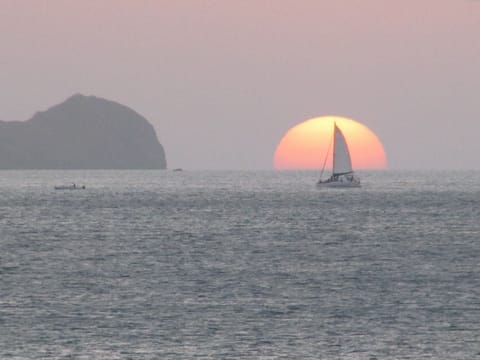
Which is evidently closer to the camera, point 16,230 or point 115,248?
point 115,248

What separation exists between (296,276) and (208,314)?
58.0 feet

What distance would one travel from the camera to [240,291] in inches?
2422

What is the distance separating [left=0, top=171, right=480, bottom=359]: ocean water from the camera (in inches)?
1767

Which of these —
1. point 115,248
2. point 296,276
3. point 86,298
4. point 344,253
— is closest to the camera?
point 86,298

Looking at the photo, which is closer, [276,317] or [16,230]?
[276,317]

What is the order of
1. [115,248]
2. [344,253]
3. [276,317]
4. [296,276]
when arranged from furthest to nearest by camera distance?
[115,248]
[344,253]
[296,276]
[276,317]

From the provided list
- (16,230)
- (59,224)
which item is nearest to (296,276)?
(16,230)

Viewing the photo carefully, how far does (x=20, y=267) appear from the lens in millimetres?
75375

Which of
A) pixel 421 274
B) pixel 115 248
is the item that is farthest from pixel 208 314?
pixel 115 248

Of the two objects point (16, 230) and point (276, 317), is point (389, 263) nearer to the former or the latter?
point (276, 317)

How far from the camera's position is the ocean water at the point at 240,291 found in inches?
1767

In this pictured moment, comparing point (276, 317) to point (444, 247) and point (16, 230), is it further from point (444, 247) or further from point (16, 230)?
point (16, 230)

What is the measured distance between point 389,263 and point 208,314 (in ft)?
94.6

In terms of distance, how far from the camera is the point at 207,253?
87.4 m
